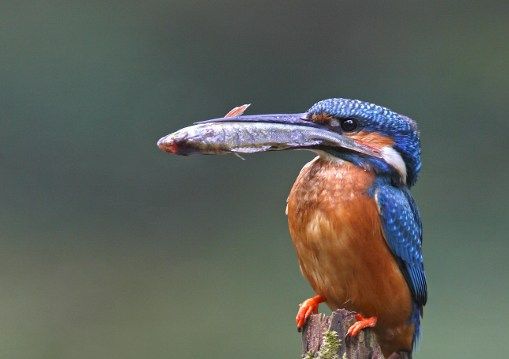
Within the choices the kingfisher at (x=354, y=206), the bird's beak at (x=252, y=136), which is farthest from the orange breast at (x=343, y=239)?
the bird's beak at (x=252, y=136)

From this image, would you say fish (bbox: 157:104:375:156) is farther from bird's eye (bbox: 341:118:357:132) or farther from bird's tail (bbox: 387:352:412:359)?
bird's tail (bbox: 387:352:412:359)

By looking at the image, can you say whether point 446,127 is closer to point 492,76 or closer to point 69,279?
point 492,76

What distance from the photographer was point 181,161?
8.43 metres

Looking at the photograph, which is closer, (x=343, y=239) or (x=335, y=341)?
(x=335, y=341)

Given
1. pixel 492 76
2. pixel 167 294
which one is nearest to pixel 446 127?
pixel 492 76

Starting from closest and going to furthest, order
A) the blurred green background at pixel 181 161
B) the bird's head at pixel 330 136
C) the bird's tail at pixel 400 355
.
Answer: the bird's head at pixel 330 136
the bird's tail at pixel 400 355
the blurred green background at pixel 181 161

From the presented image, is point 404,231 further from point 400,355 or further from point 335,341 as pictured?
point 335,341

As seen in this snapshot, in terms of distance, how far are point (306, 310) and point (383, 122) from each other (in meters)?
Result: 0.60

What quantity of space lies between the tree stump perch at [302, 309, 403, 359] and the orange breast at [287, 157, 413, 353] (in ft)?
0.95

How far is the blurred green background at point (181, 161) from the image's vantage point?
7.48 m

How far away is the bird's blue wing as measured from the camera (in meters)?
3.96

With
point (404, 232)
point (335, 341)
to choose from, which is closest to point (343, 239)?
point (404, 232)

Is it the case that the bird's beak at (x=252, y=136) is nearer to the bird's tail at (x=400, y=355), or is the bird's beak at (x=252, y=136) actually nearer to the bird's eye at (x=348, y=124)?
the bird's eye at (x=348, y=124)

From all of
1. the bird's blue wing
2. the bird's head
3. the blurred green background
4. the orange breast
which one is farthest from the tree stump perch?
the blurred green background
